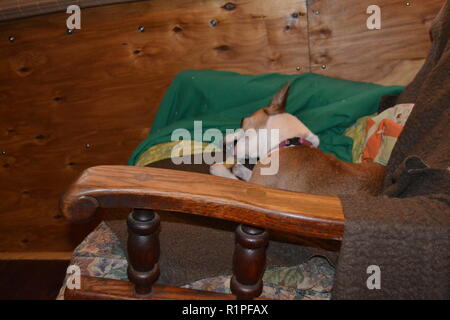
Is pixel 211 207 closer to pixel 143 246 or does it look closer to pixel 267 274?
pixel 143 246

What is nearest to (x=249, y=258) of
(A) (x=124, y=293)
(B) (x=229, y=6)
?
(A) (x=124, y=293)

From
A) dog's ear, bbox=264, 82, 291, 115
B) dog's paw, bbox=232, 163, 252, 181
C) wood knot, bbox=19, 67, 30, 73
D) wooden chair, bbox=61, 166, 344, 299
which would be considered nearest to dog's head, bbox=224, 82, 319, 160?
dog's ear, bbox=264, 82, 291, 115

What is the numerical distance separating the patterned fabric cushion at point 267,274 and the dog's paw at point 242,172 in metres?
0.71

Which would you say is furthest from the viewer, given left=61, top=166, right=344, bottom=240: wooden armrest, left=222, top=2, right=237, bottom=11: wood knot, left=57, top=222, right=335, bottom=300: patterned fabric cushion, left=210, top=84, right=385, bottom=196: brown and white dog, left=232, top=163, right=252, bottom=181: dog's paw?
left=222, top=2, right=237, bottom=11: wood knot

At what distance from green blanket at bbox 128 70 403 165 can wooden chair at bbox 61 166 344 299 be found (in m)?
1.12

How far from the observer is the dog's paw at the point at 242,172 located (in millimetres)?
1794

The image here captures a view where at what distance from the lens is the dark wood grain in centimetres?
84

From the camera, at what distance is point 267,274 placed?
1.06 meters

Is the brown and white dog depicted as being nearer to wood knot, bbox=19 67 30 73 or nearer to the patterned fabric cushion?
the patterned fabric cushion

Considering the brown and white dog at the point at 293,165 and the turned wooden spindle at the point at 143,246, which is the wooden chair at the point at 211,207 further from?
the brown and white dog at the point at 293,165

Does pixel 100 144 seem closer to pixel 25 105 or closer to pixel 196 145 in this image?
pixel 25 105

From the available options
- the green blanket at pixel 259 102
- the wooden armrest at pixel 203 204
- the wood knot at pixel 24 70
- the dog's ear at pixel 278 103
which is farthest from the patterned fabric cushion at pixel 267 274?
the wood knot at pixel 24 70

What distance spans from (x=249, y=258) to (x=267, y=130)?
3.92 feet

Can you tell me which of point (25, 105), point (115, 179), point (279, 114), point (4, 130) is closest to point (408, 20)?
point (279, 114)
